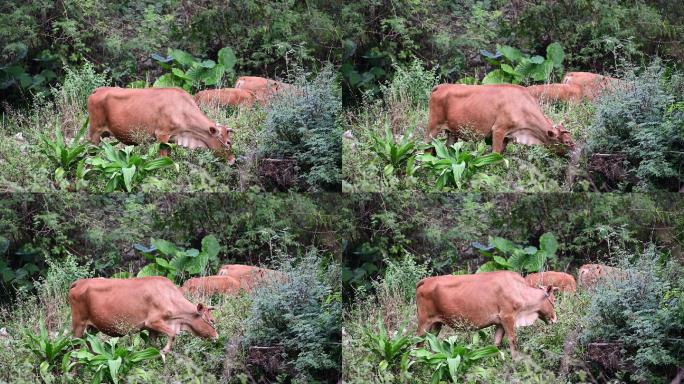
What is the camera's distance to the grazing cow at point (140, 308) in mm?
12461

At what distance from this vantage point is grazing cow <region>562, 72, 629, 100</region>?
12664 mm

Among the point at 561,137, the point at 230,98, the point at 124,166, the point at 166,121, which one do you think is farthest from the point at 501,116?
the point at 124,166

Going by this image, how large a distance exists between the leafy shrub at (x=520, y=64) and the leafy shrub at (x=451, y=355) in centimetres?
247

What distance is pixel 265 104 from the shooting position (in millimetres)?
12711

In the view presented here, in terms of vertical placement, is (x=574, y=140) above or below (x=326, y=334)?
above

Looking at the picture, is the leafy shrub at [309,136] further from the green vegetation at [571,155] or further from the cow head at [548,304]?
the cow head at [548,304]

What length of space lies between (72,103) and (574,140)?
4768 mm

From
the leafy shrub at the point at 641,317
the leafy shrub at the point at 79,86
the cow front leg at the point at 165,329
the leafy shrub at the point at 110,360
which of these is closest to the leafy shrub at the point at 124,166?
the leafy shrub at the point at 79,86

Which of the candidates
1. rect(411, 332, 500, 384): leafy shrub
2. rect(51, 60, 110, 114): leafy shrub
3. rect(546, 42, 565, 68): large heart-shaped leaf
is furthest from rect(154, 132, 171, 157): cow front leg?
rect(546, 42, 565, 68): large heart-shaped leaf

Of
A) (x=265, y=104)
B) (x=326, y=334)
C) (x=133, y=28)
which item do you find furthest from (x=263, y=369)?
(x=133, y=28)

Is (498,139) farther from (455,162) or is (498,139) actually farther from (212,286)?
(212,286)

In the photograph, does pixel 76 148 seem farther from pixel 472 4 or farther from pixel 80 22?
pixel 472 4

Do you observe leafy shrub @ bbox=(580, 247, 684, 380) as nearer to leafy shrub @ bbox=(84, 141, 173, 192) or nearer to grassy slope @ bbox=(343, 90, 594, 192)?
grassy slope @ bbox=(343, 90, 594, 192)

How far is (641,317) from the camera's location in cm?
1215
